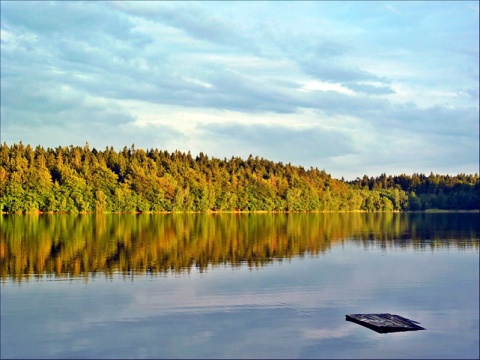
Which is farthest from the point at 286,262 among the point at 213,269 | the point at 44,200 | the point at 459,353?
the point at 44,200

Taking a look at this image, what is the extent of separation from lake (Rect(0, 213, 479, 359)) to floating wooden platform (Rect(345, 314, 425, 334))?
15.1 inches

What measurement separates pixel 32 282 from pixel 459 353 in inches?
937

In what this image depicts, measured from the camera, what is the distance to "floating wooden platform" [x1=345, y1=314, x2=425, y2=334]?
78.4 feet

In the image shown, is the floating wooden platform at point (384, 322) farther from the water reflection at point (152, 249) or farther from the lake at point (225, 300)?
the water reflection at point (152, 249)

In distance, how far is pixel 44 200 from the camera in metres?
149

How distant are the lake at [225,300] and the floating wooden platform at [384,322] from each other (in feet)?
1.26

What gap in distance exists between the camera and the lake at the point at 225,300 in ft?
73.6

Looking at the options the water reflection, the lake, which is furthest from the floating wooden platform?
the water reflection

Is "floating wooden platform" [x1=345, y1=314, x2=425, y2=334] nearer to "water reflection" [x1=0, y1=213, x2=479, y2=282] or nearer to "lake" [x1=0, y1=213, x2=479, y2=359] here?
"lake" [x1=0, y1=213, x2=479, y2=359]

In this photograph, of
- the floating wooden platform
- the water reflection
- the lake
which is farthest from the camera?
the water reflection

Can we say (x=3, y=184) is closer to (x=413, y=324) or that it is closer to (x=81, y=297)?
(x=81, y=297)

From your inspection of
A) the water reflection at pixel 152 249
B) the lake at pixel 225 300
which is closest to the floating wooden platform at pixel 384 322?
the lake at pixel 225 300

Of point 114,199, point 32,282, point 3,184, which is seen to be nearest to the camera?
point 32,282

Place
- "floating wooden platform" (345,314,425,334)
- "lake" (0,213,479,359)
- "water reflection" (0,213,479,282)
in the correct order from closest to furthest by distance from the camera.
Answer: "lake" (0,213,479,359) < "floating wooden platform" (345,314,425,334) < "water reflection" (0,213,479,282)
